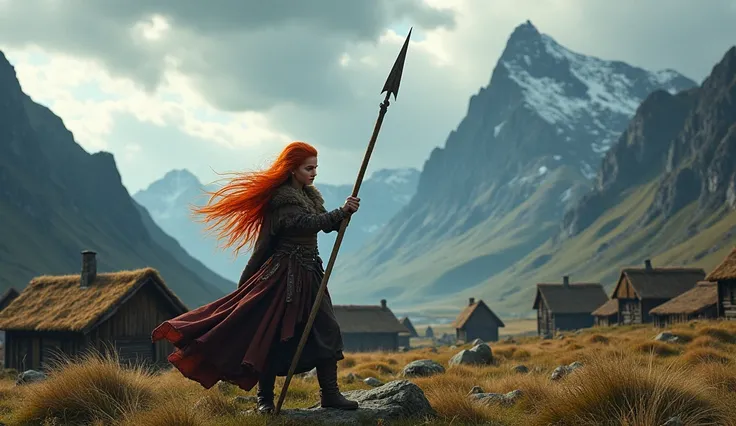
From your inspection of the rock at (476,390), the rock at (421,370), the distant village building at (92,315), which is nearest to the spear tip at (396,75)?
the rock at (476,390)

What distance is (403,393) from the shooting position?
29.5ft

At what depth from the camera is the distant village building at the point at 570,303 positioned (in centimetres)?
7606

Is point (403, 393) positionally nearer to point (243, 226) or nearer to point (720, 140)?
point (243, 226)

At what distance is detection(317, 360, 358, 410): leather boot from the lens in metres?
8.71

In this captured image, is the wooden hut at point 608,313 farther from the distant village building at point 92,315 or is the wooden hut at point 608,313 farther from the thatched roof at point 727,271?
the distant village building at point 92,315

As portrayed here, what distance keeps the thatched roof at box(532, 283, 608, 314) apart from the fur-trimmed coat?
69.5 meters

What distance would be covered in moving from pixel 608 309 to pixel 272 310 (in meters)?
64.7

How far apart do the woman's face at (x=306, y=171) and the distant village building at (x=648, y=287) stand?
187 ft

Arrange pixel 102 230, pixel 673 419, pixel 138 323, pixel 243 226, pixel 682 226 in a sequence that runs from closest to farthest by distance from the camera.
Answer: pixel 673 419
pixel 243 226
pixel 138 323
pixel 102 230
pixel 682 226

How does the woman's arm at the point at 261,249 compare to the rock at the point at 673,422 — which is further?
the woman's arm at the point at 261,249

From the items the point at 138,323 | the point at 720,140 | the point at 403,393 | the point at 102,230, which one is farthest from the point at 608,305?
the point at 720,140

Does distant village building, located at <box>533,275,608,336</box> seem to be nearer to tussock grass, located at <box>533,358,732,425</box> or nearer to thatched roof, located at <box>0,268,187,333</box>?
thatched roof, located at <box>0,268,187,333</box>

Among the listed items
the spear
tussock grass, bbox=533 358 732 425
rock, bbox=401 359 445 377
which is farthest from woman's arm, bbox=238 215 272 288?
rock, bbox=401 359 445 377

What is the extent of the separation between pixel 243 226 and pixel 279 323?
142 cm
